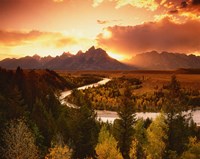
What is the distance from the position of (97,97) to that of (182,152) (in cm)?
8179

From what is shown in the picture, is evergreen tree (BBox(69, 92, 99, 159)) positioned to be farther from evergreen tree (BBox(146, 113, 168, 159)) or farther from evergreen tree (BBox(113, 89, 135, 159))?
evergreen tree (BBox(146, 113, 168, 159))

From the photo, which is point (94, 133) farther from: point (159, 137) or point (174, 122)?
point (174, 122)

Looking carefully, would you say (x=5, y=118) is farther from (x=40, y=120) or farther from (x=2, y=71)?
(x=2, y=71)

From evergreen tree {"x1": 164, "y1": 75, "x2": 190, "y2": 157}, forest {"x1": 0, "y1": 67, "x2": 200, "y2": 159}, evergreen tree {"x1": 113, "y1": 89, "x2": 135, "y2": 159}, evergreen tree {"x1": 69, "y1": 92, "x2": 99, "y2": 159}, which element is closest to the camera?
evergreen tree {"x1": 164, "y1": 75, "x2": 190, "y2": 157}

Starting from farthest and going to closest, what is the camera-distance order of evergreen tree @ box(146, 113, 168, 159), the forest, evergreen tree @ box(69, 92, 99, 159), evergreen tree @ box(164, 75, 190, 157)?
evergreen tree @ box(69, 92, 99, 159) < the forest < evergreen tree @ box(146, 113, 168, 159) < evergreen tree @ box(164, 75, 190, 157)

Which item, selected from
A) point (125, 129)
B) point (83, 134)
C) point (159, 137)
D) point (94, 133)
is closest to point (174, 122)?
point (159, 137)

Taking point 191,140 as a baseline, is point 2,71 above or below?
above

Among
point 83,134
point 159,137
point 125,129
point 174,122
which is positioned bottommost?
point 83,134

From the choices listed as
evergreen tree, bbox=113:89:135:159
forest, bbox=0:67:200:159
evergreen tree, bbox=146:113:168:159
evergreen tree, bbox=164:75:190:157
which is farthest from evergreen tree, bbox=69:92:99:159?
evergreen tree, bbox=164:75:190:157

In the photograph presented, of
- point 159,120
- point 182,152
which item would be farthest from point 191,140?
point 159,120

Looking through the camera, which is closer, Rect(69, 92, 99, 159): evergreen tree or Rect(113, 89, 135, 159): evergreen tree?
Rect(113, 89, 135, 159): evergreen tree

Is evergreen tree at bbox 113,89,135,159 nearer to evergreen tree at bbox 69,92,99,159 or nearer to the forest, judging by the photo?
the forest

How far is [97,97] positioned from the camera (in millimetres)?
135625

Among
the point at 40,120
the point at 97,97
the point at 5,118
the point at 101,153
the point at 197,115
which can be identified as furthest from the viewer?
the point at 97,97
